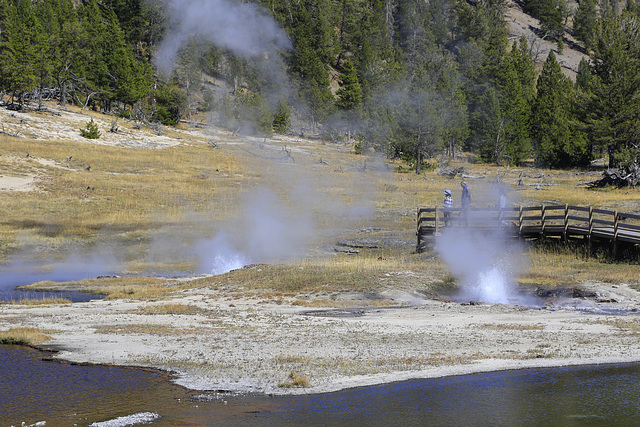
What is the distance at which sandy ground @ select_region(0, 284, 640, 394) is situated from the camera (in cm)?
A: 1289

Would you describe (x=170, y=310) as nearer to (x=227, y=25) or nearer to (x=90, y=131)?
(x=227, y=25)

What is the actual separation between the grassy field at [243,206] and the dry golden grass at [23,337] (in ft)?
22.6

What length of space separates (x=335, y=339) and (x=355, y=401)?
12.8 feet

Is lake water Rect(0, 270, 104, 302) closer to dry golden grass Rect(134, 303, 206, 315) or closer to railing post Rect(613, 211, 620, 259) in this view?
dry golden grass Rect(134, 303, 206, 315)

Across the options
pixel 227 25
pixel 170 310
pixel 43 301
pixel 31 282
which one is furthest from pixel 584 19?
pixel 43 301

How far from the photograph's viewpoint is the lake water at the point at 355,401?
10.3 metres

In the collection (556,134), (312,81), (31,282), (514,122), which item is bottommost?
(31,282)

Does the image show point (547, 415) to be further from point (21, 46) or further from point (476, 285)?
point (21, 46)

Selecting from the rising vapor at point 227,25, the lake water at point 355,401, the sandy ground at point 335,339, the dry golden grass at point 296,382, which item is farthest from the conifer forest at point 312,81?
the dry golden grass at point 296,382

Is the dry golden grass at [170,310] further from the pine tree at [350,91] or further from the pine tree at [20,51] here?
the pine tree at [350,91]

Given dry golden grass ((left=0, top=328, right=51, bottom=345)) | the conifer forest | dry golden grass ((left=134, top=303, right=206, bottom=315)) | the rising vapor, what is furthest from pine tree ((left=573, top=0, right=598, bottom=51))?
dry golden grass ((left=0, top=328, right=51, bottom=345))

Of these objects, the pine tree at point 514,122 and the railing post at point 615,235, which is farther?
the pine tree at point 514,122

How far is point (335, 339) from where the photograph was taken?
49.7ft

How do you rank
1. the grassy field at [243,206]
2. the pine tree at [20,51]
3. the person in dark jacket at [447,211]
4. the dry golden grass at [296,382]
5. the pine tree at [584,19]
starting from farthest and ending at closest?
the pine tree at [584,19], the pine tree at [20,51], the person in dark jacket at [447,211], the grassy field at [243,206], the dry golden grass at [296,382]
